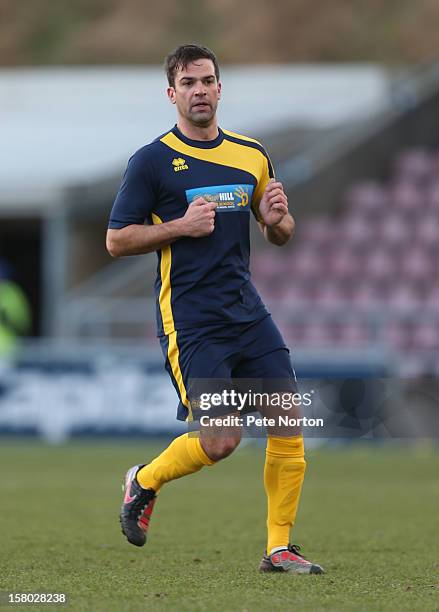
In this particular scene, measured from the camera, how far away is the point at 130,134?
23406mm

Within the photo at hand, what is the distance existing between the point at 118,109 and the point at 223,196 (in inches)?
758

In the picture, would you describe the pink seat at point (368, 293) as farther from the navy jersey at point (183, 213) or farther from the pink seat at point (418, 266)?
the navy jersey at point (183, 213)

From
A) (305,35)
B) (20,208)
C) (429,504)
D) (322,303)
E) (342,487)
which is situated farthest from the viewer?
(305,35)

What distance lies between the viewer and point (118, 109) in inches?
988

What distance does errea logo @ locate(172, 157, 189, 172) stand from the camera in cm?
612

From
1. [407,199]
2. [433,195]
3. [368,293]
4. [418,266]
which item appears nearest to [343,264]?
[368,293]

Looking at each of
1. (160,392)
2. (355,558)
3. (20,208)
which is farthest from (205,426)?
(20,208)

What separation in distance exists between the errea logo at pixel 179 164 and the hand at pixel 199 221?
21 centimetres

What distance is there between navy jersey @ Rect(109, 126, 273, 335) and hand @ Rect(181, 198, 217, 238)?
0.10 meters

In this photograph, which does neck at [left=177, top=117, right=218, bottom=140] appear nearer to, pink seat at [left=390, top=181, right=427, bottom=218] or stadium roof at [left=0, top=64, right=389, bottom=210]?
pink seat at [left=390, top=181, right=427, bottom=218]

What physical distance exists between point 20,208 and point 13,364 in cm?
483

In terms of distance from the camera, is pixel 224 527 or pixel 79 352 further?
pixel 79 352

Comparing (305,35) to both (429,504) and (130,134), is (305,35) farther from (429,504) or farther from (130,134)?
(429,504)

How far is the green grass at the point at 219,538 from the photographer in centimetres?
547
